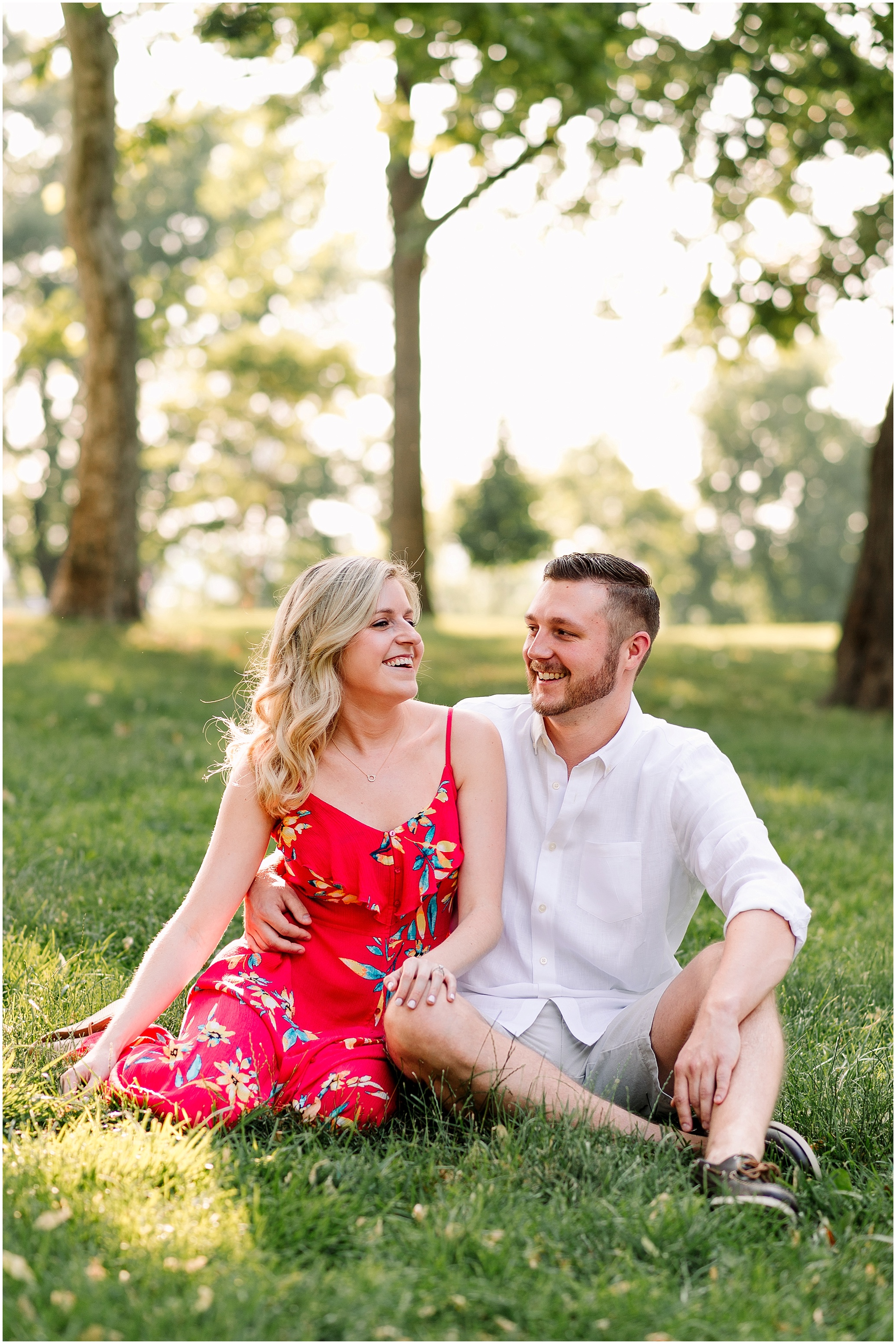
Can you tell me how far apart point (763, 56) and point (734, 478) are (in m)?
49.9

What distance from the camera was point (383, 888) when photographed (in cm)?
340

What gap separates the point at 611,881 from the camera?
342 centimetres

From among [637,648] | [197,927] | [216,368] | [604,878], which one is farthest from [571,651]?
[216,368]

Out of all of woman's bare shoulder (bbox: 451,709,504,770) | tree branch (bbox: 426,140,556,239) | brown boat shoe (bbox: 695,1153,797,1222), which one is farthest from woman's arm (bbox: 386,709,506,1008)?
tree branch (bbox: 426,140,556,239)

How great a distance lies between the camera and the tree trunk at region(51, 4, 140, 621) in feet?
40.3

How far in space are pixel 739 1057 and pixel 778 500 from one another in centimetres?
5902

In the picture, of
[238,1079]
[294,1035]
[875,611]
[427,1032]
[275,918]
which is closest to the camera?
[427,1032]

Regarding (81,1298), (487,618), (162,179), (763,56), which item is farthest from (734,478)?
(81,1298)

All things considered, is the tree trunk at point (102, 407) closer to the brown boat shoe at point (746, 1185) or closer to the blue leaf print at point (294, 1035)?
the blue leaf print at point (294, 1035)

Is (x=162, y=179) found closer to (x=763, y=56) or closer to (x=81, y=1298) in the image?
(x=763, y=56)

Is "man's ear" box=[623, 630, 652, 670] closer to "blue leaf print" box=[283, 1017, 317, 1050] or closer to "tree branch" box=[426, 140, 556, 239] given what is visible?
"blue leaf print" box=[283, 1017, 317, 1050]

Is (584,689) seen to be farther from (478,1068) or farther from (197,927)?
(197,927)

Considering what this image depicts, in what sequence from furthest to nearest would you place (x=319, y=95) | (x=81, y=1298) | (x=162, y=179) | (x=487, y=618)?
(x=162, y=179) < (x=487, y=618) < (x=319, y=95) < (x=81, y=1298)

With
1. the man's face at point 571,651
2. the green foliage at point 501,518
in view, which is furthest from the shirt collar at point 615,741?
the green foliage at point 501,518
